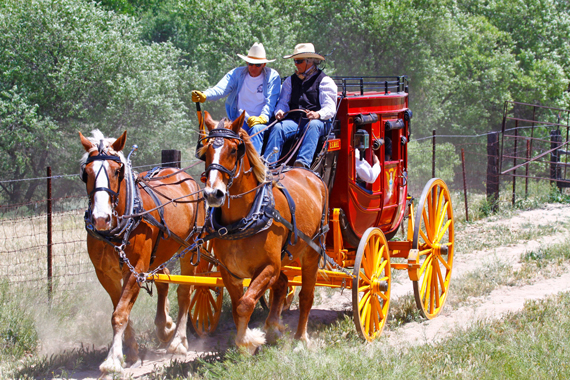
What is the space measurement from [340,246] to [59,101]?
559 inches

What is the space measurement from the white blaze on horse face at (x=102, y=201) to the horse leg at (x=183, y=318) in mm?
1812

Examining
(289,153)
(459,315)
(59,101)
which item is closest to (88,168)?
(289,153)

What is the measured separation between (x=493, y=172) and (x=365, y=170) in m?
8.02

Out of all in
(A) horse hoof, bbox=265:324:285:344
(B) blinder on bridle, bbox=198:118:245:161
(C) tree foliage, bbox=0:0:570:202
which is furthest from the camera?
(C) tree foliage, bbox=0:0:570:202

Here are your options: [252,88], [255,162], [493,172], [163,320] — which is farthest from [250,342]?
[493,172]

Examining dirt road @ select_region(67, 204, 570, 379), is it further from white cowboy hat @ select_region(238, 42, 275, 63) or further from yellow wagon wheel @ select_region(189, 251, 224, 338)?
white cowboy hat @ select_region(238, 42, 275, 63)

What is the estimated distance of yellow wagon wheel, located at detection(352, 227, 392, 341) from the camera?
5.67m

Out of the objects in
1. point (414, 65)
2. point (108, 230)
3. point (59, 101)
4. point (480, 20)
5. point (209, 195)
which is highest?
point (480, 20)

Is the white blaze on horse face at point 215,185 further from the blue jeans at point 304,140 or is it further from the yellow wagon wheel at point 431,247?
the yellow wagon wheel at point 431,247

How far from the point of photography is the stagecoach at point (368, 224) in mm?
5977

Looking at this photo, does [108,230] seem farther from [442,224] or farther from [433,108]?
[433,108]

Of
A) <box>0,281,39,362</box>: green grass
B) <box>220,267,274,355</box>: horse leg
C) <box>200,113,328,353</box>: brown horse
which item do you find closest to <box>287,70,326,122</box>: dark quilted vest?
<box>200,113,328,353</box>: brown horse

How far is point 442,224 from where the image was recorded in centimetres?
762

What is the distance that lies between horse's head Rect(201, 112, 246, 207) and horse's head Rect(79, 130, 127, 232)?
0.83 metres
